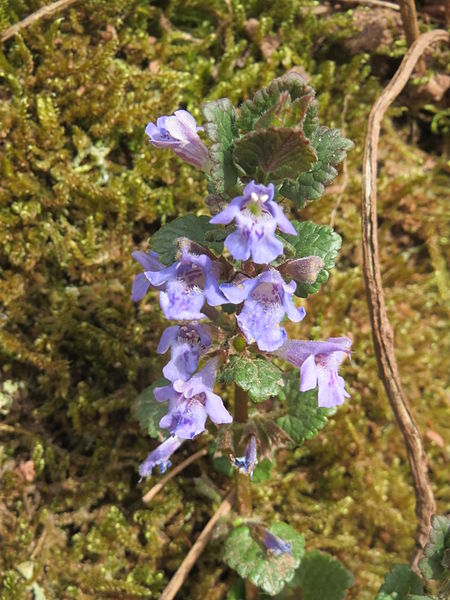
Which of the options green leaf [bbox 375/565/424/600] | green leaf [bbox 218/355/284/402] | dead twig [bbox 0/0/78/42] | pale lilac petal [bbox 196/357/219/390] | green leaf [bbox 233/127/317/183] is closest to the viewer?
green leaf [bbox 233/127/317/183]

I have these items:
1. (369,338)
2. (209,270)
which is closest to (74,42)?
(209,270)

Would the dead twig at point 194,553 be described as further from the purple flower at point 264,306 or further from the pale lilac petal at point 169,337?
the purple flower at point 264,306

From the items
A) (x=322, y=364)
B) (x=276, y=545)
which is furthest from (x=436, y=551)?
(x=322, y=364)

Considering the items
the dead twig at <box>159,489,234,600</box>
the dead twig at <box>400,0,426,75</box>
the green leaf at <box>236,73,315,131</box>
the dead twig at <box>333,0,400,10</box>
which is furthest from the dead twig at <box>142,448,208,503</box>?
the dead twig at <box>333,0,400,10</box>

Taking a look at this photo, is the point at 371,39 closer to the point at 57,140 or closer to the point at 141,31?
the point at 141,31

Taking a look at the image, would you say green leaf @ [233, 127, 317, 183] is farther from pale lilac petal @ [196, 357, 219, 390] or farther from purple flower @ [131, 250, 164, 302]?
pale lilac petal @ [196, 357, 219, 390]
